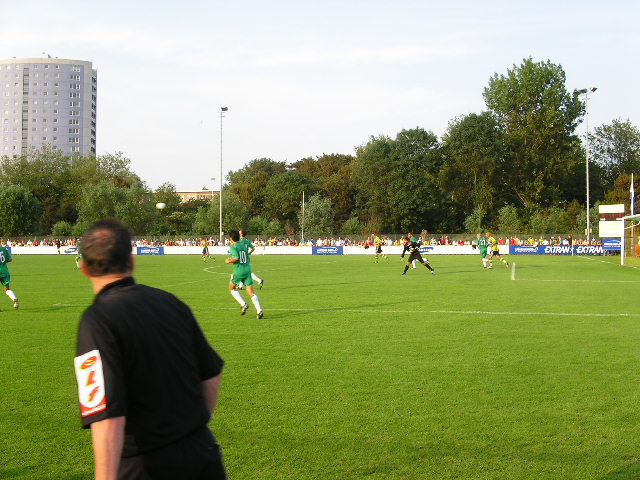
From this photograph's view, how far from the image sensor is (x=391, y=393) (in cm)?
763

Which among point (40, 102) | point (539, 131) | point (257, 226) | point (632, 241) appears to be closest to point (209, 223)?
point (257, 226)

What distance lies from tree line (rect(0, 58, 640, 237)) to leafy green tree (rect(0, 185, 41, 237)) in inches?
5.3

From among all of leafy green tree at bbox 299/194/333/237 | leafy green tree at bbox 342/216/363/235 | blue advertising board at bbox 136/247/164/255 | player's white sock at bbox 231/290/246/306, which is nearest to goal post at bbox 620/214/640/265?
player's white sock at bbox 231/290/246/306

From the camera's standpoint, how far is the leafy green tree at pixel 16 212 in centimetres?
9119

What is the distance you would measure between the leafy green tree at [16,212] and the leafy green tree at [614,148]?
251ft

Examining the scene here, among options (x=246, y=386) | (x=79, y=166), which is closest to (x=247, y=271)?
(x=246, y=386)

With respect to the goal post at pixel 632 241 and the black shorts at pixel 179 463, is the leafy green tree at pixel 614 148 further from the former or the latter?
the black shorts at pixel 179 463

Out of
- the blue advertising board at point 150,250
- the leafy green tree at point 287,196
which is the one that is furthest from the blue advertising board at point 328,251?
the leafy green tree at point 287,196

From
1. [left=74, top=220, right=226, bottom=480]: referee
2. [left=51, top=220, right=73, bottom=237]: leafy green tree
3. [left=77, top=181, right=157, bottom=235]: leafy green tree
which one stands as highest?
[left=77, top=181, right=157, bottom=235]: leafy green tree

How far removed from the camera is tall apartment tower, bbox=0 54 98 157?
530 ft

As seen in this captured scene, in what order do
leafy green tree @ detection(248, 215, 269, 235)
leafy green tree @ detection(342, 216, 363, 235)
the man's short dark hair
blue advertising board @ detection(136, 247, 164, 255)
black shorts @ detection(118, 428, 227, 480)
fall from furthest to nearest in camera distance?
1. leafy green tree @ detection(248, 215, 269, 235)
2. leafy green tree @ detection(342, 216, 363, 235)
3. blue advertising board @ detection(136, 247, 164, 255)
4. the man's short dark hair
5. black shorts @ detection(118, 428, 227, 480)

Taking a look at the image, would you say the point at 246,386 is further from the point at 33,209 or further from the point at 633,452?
the point at 33,209

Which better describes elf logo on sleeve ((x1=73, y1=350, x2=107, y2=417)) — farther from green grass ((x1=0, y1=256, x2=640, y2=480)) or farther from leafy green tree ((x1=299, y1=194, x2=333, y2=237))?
leafy green tree ((x1=299, y1=194, x2=333, y2=237))

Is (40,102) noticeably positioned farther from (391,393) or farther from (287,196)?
(391,393)
